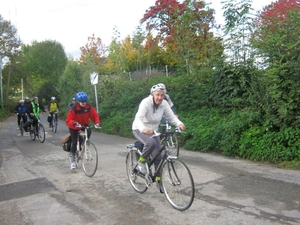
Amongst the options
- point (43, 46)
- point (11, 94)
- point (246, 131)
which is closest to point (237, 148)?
point (246, 131)

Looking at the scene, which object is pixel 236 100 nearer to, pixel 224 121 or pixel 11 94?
pixel 224 121

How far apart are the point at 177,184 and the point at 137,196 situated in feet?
3.78

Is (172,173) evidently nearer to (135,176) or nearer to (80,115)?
(135,176)

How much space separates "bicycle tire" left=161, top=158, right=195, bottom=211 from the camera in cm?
485

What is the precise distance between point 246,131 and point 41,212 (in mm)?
6127

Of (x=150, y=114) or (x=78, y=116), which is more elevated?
(x=150, y=114)

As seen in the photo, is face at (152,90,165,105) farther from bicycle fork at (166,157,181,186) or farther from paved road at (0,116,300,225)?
paved road at (0,116,300,225)

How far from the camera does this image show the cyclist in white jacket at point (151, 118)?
5.44m

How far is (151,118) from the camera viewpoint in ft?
18.5

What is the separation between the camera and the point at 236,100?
1030 centimetres

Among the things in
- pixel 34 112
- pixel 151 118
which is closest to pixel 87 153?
pixel 151 118

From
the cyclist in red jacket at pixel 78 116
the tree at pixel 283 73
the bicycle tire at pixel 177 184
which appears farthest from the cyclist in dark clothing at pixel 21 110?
the bicycle tire at pixel 177 184

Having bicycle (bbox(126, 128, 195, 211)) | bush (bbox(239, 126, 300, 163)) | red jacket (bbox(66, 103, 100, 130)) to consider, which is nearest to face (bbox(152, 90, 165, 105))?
bicycle (bbox(126, 128, 195, 211))

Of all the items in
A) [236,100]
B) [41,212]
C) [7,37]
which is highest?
[7,37]
